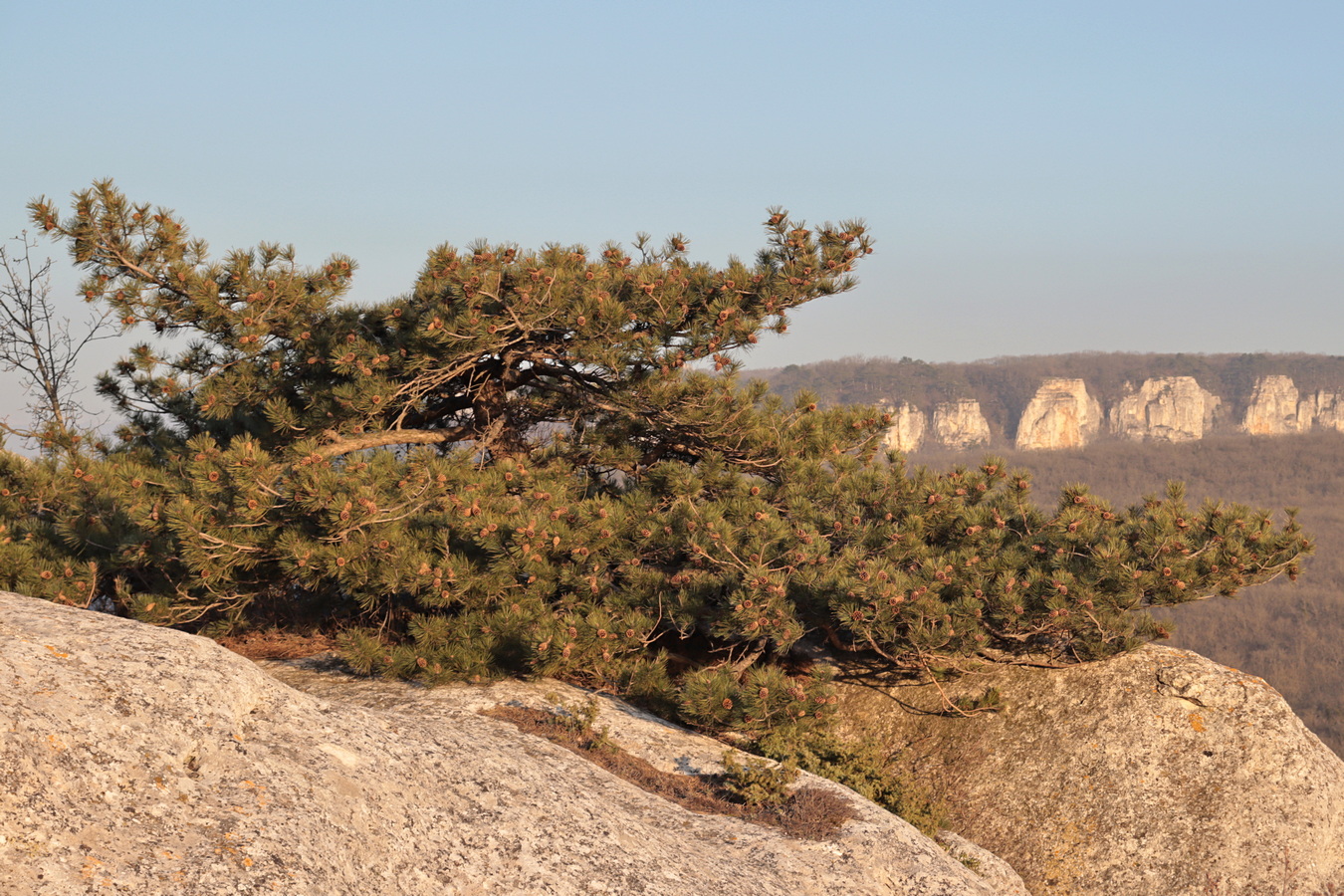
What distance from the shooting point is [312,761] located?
5035 millimetres

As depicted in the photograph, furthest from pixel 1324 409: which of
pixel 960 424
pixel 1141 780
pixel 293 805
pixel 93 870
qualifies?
pixel 93 870

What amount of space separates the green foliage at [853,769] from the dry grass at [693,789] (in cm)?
86

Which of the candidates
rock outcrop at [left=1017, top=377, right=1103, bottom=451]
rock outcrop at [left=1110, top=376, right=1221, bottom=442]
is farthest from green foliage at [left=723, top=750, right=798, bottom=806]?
rock outcrop at [left=1110, top=376, right=1221, bottom=442]

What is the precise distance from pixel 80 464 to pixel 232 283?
7.45 ft

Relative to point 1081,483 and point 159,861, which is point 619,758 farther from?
point 1081,483

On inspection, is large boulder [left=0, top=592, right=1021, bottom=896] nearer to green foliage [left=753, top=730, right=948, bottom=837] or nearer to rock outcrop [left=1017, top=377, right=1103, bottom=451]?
green foliage [left=753, top=730, right=948, bottom=837]

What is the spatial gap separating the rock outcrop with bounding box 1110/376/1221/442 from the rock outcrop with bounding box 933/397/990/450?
17812mm

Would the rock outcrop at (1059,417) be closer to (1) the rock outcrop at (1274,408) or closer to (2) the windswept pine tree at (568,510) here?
(1) the rock outcrop at (1274,408)

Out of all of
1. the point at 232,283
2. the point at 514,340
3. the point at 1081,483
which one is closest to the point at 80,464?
the point at 232,283

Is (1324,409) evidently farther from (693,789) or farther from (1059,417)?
(693,789)

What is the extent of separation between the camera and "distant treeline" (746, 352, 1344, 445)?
101375 mm

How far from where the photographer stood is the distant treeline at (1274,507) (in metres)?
45.5

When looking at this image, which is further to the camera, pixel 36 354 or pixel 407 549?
pixel 36 354

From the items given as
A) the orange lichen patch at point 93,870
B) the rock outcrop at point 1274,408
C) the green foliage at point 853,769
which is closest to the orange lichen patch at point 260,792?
the orange lichen patch at point 93,870
